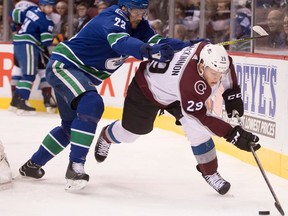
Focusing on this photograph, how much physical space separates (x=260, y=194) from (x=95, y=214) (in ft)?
3.22

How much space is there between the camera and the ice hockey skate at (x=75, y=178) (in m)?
3.95

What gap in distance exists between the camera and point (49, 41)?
25.3 feet

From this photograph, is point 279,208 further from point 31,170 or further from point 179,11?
point 179,11

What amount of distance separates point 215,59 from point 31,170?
1.25m

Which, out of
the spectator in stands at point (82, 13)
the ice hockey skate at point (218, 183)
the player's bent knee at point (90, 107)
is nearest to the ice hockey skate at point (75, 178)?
the player's bent knee at point (90, 107)

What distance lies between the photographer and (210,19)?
6.98m

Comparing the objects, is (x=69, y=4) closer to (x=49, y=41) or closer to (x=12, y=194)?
(x=49, y=41)

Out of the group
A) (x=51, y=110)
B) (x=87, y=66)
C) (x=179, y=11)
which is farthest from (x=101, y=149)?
(x=51, y=110)

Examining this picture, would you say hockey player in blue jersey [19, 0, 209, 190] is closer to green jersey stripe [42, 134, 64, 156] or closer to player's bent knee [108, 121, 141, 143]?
green jersey stripe [42, 134, 64, 156]

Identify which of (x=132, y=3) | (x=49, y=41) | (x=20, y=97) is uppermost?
(x=132, y=3)

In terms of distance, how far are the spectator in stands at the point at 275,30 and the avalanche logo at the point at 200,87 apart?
1675mm

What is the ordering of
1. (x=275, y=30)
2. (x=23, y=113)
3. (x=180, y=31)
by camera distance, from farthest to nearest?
(x=23, y=113)
(x=180, y=31)
(x=275, y=30)

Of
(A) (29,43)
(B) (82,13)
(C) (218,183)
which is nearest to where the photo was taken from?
(C) (218,183)

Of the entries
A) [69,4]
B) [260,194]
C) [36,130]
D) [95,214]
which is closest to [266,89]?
[260,194]
